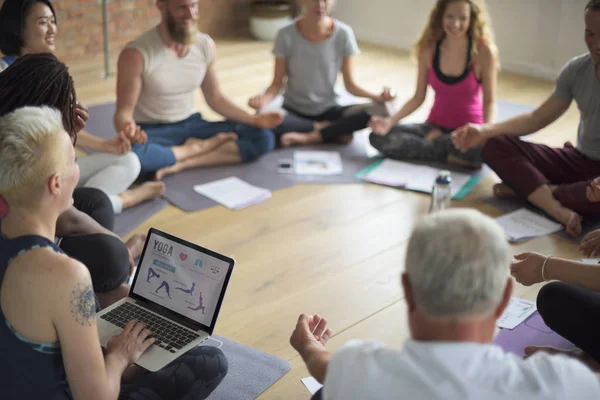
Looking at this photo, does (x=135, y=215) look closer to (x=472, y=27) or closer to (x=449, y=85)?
(x=449, y=85)

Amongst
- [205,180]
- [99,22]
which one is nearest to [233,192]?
[205,180]

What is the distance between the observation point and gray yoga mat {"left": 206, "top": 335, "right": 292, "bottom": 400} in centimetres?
211

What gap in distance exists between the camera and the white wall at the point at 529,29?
520cm

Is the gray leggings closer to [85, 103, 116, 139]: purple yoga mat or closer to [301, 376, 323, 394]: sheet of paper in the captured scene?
[85, 103, 116, 139]: purple yoga mat

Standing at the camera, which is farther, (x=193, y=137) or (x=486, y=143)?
(x=193, y=137)

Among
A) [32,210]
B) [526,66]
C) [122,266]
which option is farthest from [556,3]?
[32,210]

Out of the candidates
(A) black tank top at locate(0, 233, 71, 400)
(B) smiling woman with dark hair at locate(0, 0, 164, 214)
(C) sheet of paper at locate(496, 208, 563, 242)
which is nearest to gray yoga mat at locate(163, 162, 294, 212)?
(B) smiling woman with dark hair at locate(0, 0, 164, 214)

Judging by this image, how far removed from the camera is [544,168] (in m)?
3.31

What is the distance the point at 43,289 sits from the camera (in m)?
1.42

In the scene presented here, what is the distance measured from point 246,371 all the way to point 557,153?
1842mm

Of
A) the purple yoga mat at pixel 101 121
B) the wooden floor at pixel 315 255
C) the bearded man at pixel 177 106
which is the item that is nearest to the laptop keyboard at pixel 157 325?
the wooden floor at pixel 315 255

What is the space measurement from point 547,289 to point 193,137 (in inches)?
81.7

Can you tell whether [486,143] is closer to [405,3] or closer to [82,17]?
[405,3]

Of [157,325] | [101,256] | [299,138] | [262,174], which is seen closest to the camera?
[157,325]
